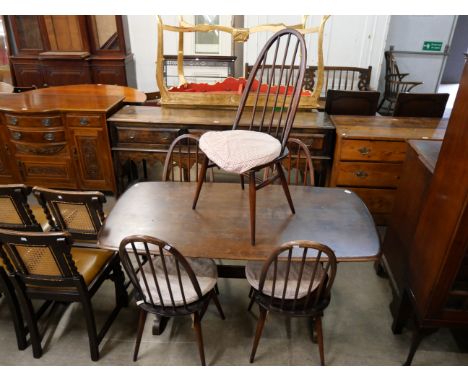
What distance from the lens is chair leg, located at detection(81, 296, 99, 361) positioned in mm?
1611

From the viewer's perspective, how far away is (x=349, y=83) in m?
4.83

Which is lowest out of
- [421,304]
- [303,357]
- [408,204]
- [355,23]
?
[303,357]

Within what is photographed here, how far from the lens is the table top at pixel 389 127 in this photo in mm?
2445

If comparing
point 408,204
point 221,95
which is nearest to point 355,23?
point 221,95

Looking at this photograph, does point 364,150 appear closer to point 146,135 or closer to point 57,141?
point 146,135

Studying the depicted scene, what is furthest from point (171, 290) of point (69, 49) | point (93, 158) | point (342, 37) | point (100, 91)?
point (69, 49)

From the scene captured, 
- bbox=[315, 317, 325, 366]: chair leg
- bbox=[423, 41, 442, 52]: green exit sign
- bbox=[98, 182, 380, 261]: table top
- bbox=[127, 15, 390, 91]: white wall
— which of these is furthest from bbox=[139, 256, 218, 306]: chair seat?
bbox=[423, 41, 442, 52]: green exit sign

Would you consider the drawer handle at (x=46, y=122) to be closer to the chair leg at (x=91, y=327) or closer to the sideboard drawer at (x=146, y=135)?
the sideboard drawer at (x=146, y=135)

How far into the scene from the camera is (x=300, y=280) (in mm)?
1388

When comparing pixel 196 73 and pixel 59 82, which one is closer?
pixel 196 73

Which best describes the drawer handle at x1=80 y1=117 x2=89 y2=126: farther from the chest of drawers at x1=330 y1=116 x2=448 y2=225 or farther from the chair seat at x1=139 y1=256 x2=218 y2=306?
the chest of drawers at x1=330 y1=116 x2=448 y2=225

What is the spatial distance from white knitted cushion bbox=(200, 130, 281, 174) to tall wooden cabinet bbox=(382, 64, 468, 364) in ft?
2.20

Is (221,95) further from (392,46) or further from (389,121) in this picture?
(392,46)

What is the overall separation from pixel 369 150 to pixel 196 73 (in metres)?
2.81
